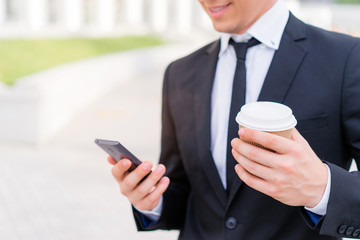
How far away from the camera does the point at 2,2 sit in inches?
637

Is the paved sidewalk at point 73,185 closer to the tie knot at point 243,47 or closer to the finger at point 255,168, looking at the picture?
the tie knot at point 243,47

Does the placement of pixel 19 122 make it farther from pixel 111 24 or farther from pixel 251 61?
pixel 111 24

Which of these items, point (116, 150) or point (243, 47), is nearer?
point (116, 150)

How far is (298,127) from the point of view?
1.93m

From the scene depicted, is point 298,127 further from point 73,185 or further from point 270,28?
point 73,185

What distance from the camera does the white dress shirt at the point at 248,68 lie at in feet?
6.84

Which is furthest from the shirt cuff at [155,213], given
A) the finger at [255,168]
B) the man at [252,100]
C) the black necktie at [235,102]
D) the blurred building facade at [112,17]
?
the blurred building facade at [112,17]

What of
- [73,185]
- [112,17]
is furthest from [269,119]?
[112,17]

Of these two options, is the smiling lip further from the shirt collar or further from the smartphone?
the smartphone

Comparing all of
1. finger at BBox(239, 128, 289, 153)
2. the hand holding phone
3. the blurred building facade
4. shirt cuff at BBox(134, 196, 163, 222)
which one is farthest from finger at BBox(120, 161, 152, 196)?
the blurred building facade

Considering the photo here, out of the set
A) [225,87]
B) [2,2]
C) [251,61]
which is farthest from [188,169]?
[2,2]

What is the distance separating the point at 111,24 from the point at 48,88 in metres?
13.9

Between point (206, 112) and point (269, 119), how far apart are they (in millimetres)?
782

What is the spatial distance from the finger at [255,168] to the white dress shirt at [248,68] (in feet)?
2.13
